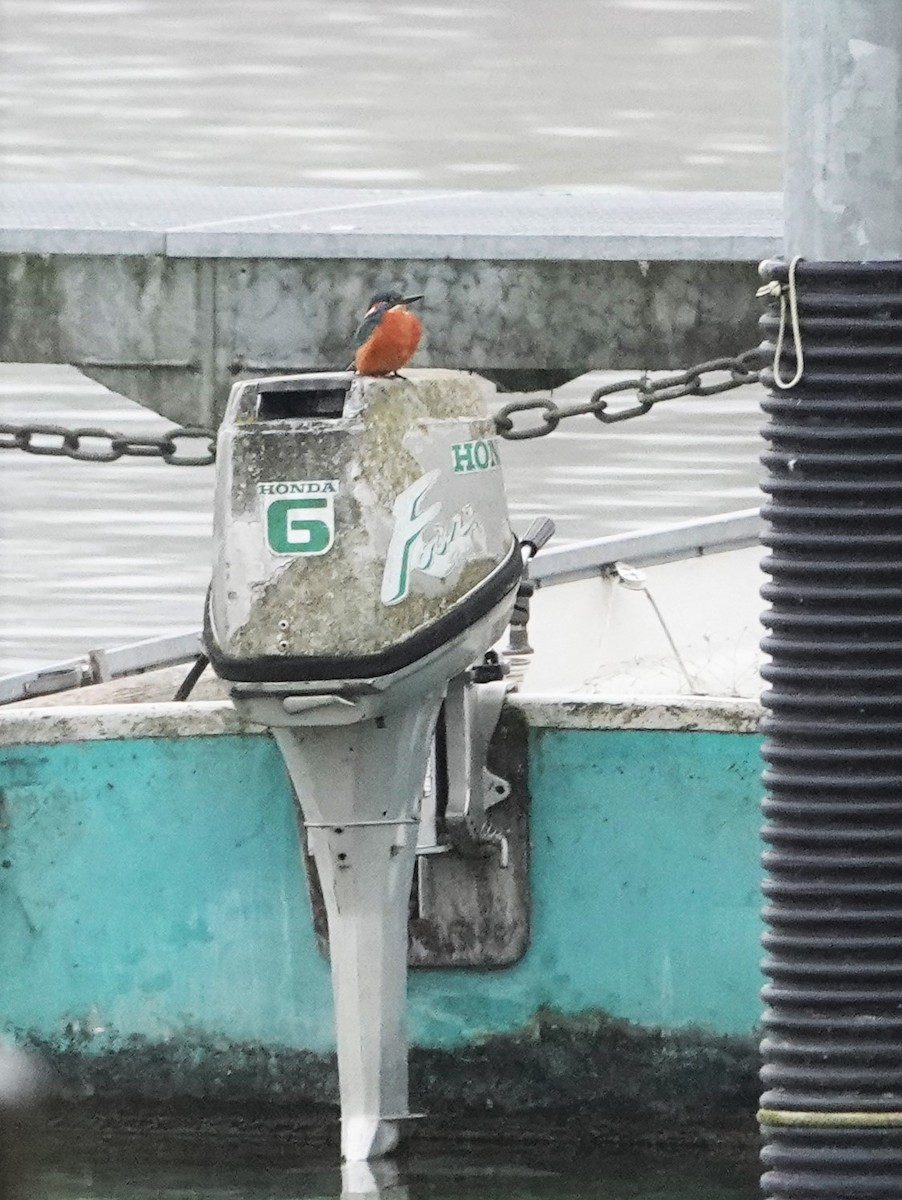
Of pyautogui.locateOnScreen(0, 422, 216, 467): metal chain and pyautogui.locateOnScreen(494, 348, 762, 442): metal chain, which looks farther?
pyautogui.locateOnScreen(494, 348, 762, 442): metal chain

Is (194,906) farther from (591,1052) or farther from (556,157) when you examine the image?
(556,157)

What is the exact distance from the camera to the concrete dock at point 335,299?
289 inches

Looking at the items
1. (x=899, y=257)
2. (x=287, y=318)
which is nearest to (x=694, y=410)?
(x=287, y=318)

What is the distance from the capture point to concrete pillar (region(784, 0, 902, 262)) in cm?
374

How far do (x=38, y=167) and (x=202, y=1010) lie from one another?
1209 cm

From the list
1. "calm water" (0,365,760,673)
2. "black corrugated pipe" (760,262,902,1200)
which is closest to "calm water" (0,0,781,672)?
"calm water" (0,365,760,673)

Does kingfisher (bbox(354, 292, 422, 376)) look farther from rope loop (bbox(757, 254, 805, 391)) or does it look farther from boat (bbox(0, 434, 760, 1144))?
rope loop (bbox(757, 254, 805, 391))

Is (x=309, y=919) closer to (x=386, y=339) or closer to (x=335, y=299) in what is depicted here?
(x=386, y=339)

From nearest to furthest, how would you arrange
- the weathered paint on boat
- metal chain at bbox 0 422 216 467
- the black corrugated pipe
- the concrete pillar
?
the concrete pillar, the black corrugated pipe, the weathered paint on boat, metal chain at bbox 0 422 216 467

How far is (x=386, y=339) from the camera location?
221 inches

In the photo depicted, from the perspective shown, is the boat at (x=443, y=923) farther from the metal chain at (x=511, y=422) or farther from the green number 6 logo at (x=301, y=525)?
the green number 6 logo at (x=301, y=525)

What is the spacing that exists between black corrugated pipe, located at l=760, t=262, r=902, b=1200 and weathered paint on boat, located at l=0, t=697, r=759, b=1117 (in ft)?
6.68

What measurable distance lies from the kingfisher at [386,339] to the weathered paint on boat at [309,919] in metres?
0.78

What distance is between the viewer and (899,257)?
3828 millimetres
